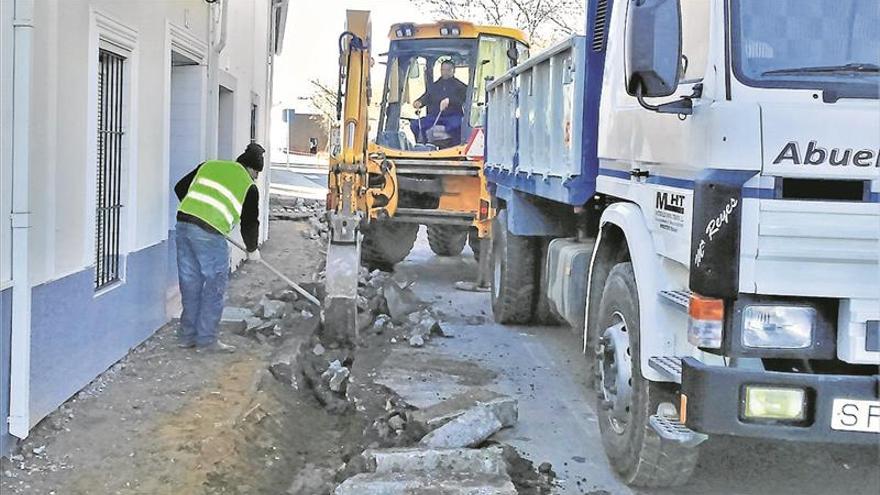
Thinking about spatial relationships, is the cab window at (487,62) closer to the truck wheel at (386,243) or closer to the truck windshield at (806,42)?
the truck wheel at (386,243)

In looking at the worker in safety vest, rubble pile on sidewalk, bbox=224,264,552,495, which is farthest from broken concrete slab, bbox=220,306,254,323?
the worker in safety vest

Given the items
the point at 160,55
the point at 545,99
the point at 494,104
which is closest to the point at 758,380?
the point at 545,99

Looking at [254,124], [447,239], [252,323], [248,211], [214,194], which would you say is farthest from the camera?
[447,239]

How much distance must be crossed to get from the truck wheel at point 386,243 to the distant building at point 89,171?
3.55 metres

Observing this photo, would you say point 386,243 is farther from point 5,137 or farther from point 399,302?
point 5,137

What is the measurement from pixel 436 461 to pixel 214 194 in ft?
11.2

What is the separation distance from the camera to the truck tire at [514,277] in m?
9.44

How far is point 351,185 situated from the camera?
946cm

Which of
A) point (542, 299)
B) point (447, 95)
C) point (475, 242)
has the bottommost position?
point (542, 299)

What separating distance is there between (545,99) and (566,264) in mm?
1267

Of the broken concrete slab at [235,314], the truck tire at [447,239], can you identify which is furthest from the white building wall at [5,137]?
the truck tire at [447,239]

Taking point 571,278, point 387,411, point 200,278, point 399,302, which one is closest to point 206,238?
point 200,278

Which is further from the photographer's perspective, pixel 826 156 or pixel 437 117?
pixel 437 117

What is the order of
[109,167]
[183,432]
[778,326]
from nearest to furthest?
[778,326], [183,432], [109,167]
